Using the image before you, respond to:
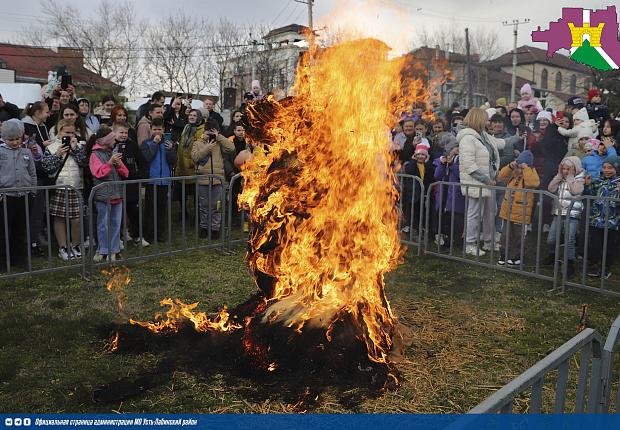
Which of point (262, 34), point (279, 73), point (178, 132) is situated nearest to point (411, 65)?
point (178, 132)

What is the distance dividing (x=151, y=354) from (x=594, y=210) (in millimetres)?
6171

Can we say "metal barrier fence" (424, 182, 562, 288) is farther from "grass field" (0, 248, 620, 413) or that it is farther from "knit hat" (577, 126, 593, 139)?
"knit hat" (577, 126, 593, 139)

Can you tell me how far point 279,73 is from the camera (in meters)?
32.9

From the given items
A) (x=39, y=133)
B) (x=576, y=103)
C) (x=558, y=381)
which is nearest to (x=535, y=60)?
(x=576, y=103)

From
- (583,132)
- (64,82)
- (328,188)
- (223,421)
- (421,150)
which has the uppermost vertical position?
(64,82)

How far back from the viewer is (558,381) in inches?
109

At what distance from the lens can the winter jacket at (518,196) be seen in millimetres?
8469

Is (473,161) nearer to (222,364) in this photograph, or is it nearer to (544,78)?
(222,364)

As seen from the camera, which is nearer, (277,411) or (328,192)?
(277,411)

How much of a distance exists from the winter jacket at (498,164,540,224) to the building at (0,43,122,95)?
37302 millimetres

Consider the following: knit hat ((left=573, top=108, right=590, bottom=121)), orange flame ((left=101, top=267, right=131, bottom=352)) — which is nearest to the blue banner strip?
orange flame ((left=101, top=267, right=131, bottom=352))

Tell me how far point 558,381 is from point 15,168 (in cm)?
747

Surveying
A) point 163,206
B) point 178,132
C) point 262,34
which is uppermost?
point 262,34

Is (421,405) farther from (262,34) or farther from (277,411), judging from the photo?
(262,34)
